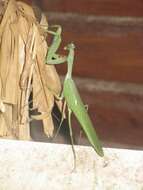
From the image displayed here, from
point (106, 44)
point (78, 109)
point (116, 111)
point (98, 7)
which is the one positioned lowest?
point (116, 111)

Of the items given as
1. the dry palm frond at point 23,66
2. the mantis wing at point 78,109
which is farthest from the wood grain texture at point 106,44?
the mantis wing at point 78,109

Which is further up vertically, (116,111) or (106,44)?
(106,44)

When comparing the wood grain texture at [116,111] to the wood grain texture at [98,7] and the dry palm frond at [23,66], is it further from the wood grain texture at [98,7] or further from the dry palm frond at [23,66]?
the dry palm frond at [23,66]

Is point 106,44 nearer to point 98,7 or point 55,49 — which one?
point 98,7

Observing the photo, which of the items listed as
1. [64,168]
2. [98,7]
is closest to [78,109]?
[64,168]

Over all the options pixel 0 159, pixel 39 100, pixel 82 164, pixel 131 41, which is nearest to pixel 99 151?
pixel 82 164
